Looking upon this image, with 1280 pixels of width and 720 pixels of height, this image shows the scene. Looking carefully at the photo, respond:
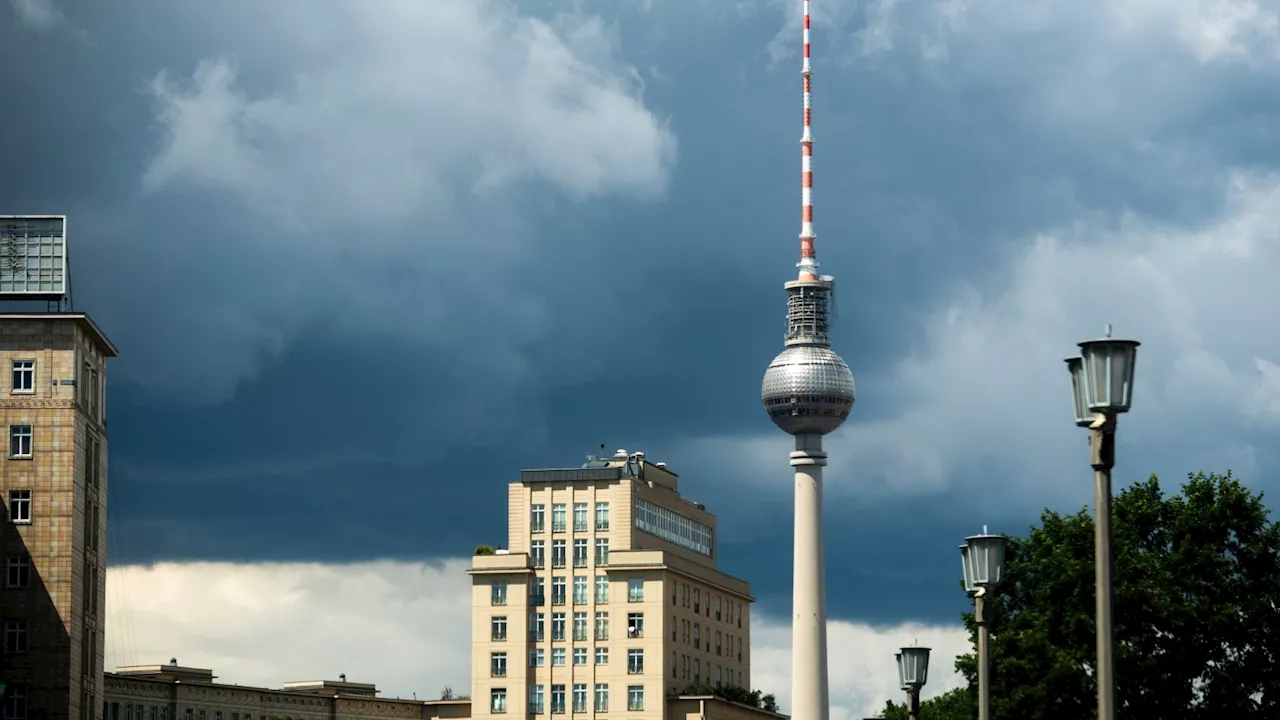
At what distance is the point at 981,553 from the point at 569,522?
155m

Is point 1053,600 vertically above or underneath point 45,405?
underneath

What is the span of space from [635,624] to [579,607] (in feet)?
18.0

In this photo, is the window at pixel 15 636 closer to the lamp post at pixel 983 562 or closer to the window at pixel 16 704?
the window at pixel 16 704

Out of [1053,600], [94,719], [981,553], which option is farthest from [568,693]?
[981,553]

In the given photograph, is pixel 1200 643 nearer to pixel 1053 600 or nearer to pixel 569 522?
pixel 1053 600

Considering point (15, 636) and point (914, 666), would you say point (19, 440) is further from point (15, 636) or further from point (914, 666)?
point (914, 666)

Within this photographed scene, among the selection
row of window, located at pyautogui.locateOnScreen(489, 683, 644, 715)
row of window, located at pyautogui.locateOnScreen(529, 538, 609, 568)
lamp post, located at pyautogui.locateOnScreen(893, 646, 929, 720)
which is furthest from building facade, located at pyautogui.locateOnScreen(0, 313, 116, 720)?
row of window, located at pyautogui.locateOnScreen(529, 538, 609, 568)

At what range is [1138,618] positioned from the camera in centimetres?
8781

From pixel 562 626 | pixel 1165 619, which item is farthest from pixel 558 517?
pixel 1165 619

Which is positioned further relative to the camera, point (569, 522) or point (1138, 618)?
point (569, 522)

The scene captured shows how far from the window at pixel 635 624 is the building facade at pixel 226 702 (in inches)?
632

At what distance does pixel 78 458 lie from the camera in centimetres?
12169

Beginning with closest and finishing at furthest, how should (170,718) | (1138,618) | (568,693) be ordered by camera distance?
(1138,618), (170,718), (568,693)

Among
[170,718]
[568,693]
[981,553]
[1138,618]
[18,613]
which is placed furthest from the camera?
[568,693]
